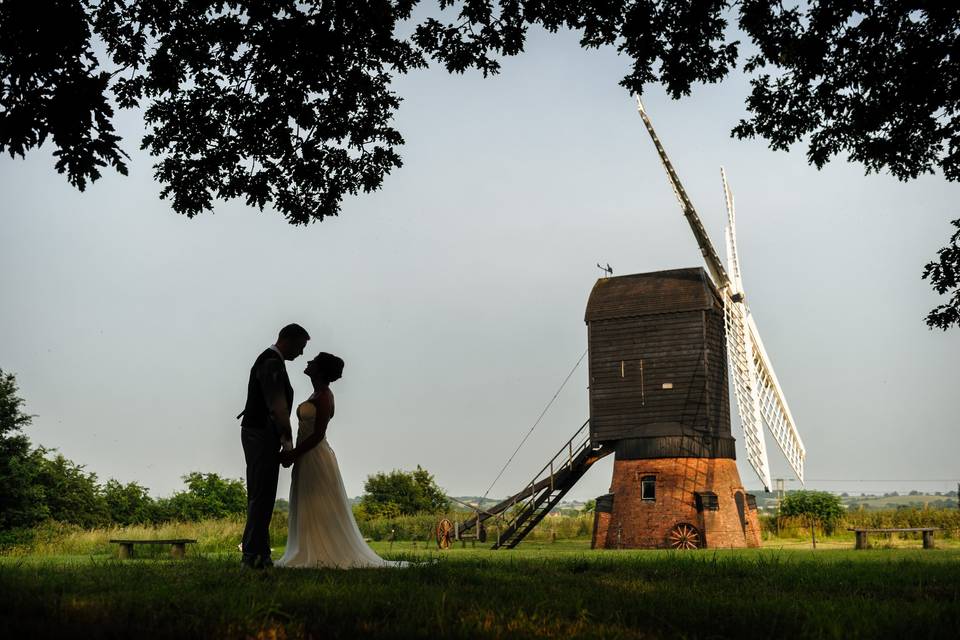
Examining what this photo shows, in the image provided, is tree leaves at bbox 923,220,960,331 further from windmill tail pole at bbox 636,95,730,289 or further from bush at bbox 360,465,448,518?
bush at bbox 360,465,448,518

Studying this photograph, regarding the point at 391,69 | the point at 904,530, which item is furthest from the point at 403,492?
the point at 391,69

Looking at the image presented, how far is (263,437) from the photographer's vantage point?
8.46 meters

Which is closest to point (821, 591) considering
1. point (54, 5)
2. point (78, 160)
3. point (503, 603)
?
point (503, 603)

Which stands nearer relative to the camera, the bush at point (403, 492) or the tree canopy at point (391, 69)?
the tree canopy at point (391, 69)

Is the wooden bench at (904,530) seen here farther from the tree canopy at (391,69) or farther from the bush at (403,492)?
the bush at (403,492)

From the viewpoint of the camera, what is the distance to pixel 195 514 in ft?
164

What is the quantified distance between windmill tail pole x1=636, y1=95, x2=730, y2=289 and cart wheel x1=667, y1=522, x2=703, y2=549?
926 cm

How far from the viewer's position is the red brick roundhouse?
97.6 feet

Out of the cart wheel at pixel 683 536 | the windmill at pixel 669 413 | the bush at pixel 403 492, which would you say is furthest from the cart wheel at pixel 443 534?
the bush at pixel 403 492

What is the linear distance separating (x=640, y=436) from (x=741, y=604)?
2509cm

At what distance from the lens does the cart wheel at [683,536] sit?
29.3m

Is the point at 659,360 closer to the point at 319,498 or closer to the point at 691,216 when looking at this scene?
the point at 691,216

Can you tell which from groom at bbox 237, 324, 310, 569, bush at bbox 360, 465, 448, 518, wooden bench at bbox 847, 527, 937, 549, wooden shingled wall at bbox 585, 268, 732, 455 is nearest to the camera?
groom at bbox 237, 324, 310, 569

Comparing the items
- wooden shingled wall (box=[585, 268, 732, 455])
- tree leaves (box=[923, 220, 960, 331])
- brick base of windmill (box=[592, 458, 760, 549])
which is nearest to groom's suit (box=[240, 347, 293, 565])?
tree leaves (box=[923, 220, 960, 331])
